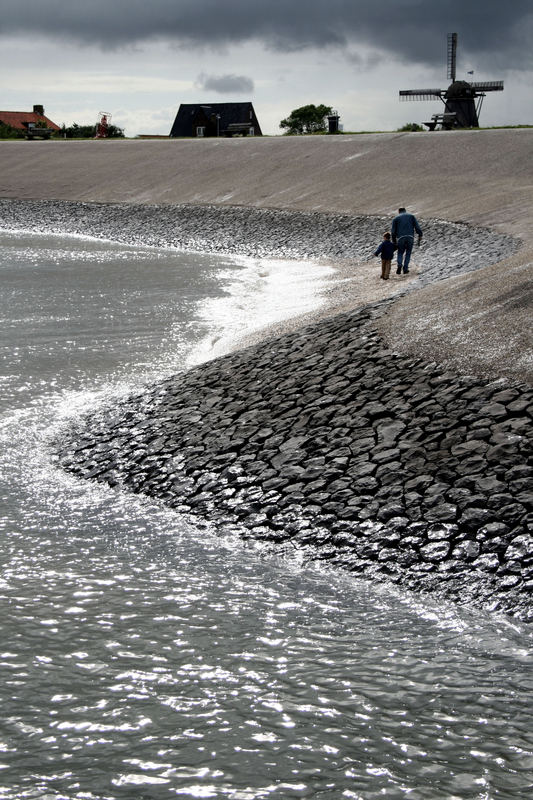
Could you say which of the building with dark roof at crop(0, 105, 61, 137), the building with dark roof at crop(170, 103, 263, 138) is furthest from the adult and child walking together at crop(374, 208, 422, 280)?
the building with dark roof at crop(0, 105, 61, 137)

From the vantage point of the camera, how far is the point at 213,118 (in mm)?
94875

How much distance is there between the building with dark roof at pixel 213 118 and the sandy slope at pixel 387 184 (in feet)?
79.2

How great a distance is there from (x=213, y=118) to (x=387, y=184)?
5269 cm

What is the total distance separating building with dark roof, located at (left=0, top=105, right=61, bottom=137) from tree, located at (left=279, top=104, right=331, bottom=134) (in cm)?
3033

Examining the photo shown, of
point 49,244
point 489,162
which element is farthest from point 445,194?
point 49,244

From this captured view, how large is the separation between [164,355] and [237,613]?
12.8 metres

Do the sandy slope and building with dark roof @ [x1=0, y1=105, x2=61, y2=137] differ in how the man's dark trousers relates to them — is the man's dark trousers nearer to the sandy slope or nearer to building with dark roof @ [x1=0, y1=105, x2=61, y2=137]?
the sandy slope

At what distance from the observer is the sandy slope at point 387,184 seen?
16609 millimetres

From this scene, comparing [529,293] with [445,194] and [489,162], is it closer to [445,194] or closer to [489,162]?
[445,194]

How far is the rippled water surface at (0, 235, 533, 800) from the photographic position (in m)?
7.50

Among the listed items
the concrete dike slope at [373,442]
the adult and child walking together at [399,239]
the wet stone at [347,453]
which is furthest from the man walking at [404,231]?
the wet stone at [347,453]

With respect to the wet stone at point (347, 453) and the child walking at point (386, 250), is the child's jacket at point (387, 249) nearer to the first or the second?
the child walking at point (386, 250)

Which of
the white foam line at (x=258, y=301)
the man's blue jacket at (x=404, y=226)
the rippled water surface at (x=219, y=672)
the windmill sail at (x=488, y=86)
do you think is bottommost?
the rippled water surface at (x=219, y=672)

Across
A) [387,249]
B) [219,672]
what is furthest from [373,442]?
[387,249]
